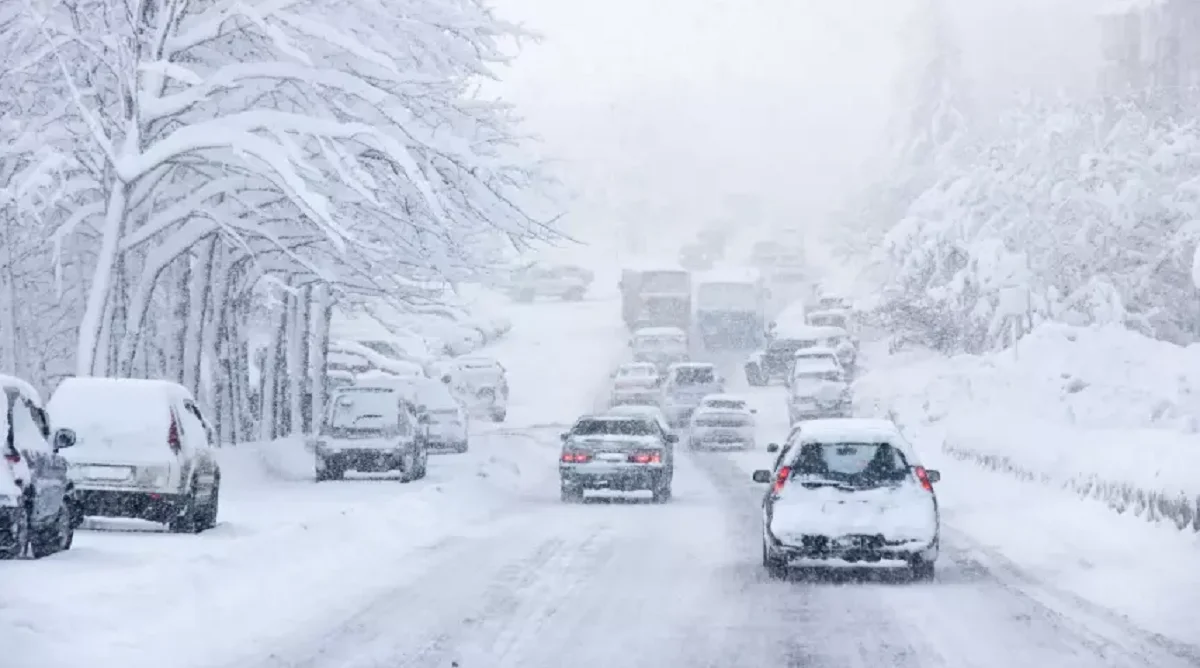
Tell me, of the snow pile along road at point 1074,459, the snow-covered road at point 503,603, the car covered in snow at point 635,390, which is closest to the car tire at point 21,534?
the snow-covered road at point 503,603

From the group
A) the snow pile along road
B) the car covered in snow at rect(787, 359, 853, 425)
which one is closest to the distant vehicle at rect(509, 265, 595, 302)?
the snow pile along road

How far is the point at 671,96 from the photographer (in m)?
176

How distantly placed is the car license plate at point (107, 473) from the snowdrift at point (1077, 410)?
11.4 meters

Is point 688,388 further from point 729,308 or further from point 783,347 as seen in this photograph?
point 729,308

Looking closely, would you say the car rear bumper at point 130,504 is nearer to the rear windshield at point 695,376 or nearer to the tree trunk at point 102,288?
the tree trunk at point 102,288

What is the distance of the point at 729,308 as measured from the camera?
77375 millimetres

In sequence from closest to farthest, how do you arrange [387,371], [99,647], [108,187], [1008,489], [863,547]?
[99,647]
[863,547]
[108,187]
[1008,489]
[387,371]

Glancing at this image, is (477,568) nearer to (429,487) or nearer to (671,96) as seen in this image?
(429,487)

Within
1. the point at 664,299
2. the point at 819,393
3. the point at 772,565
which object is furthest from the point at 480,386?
the point at 772,565

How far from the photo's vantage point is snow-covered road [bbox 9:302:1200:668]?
1307 cm

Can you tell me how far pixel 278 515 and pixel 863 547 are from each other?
901cm

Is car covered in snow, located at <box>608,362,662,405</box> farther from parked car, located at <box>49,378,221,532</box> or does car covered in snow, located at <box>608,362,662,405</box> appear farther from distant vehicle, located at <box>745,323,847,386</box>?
parked car, located at <box>49,378,221,532</box>

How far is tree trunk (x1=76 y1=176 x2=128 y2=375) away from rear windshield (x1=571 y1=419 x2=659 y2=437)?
870 cm

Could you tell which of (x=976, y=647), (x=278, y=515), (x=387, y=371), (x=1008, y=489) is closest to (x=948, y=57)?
(x=387, y=371)
